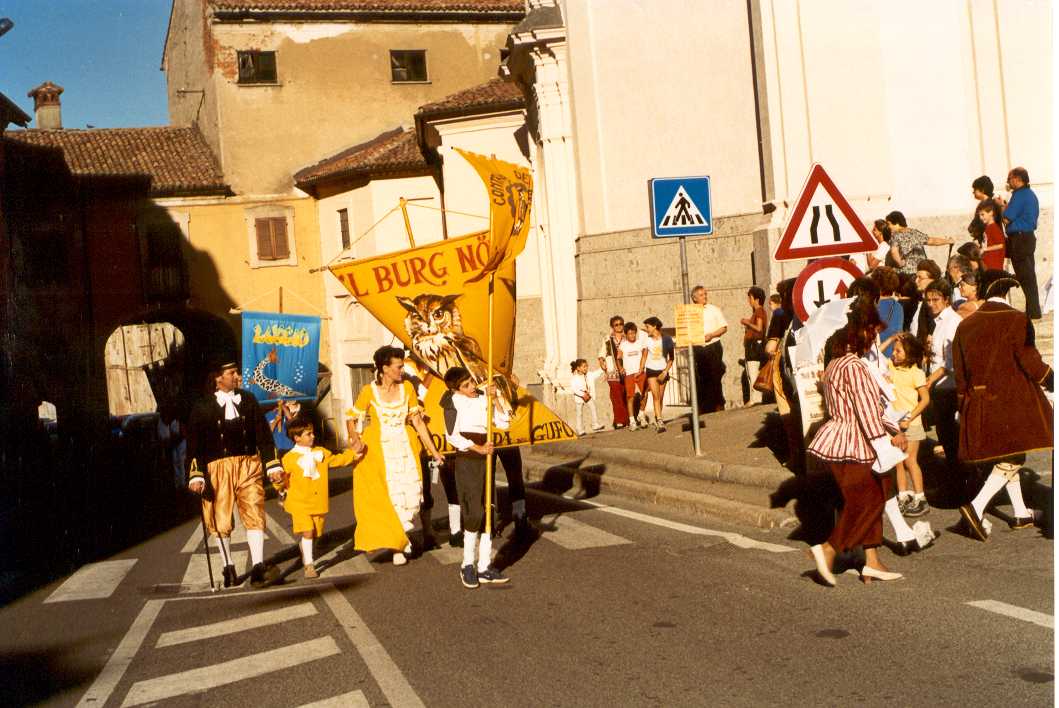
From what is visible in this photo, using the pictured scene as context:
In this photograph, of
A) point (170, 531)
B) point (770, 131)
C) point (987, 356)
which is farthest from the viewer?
point (770, 131)

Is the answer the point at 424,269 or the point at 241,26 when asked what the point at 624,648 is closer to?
the point at 424,269

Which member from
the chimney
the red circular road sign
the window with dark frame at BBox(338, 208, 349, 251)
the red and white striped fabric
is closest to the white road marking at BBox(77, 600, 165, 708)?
the red and white striped fabric

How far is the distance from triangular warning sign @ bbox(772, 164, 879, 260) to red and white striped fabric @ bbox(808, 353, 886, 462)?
8.76 feet

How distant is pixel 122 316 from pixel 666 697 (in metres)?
39.0

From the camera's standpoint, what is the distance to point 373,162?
4216 centimetres

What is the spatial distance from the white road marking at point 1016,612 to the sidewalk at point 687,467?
3.65 meters

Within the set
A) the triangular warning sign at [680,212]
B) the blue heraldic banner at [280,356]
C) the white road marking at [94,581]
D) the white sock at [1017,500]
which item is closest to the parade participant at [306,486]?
the white road marking at [94,581]

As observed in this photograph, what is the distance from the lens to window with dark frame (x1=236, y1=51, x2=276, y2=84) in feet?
147

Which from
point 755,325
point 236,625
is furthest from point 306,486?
point 755,325

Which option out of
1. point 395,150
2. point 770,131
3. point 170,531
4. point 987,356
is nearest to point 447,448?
point 987,356

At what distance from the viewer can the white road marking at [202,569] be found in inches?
465

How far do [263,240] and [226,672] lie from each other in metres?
37.8

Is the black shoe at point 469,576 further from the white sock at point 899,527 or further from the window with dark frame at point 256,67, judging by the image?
the window with dark frame at point 256,67

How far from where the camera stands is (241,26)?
147ft
